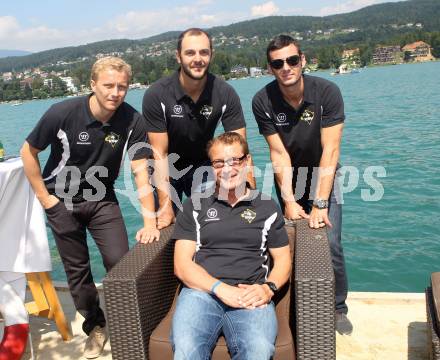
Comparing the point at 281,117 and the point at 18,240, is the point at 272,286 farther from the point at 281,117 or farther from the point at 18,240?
the point at 18,240

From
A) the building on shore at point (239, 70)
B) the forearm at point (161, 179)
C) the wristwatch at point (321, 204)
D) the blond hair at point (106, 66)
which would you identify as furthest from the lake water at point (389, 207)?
the building on shore at point (239, 70)

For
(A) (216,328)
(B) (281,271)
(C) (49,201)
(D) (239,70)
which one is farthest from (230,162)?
(D) (239,70)

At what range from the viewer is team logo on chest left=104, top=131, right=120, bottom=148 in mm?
3396

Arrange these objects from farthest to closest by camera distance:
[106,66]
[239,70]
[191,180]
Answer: [239,70]
[191,180]
[106,66]

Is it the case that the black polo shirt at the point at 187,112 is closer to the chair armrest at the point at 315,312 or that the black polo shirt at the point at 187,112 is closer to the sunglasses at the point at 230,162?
the sunglasses at the point at 230,162

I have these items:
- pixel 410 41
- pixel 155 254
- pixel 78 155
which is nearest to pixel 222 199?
pixel 155 254

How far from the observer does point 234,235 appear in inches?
117

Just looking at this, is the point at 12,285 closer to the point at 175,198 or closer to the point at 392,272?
the point at 175,198

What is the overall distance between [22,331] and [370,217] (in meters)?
6.94

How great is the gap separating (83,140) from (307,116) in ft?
4.92

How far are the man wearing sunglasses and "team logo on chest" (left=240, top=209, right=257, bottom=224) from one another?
23.8 inches

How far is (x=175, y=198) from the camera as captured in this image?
13.3 feet

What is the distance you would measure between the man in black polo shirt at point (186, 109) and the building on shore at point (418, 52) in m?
124

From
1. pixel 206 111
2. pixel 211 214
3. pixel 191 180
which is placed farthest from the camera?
pixel 191 180
